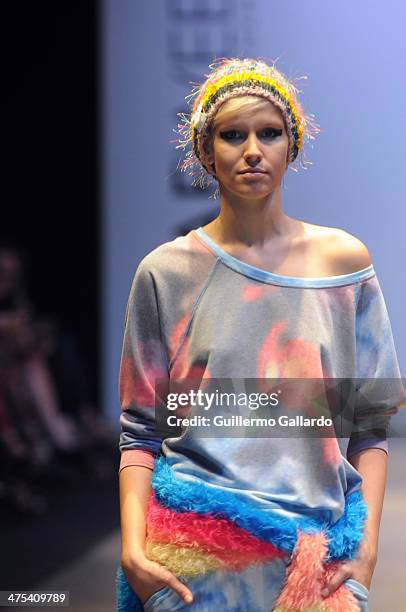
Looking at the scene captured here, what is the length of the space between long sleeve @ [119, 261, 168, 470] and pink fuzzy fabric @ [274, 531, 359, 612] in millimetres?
280

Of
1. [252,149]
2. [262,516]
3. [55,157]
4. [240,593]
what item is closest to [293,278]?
[252,149]

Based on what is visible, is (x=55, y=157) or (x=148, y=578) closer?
(x=148, y=578)

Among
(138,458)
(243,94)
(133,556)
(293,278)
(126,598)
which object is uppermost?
(243,94)

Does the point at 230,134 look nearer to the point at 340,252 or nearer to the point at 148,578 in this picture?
the point at 340,252

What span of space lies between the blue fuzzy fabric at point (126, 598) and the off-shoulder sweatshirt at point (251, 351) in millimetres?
185

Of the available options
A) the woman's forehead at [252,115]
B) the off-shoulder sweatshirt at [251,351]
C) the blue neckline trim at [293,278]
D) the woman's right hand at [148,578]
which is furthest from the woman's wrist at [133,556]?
the woman's forehead at [252,115]

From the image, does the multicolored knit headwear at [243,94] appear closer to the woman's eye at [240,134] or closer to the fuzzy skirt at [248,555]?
the woman's eye at [240,134]

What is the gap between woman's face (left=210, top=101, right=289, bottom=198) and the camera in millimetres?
1835

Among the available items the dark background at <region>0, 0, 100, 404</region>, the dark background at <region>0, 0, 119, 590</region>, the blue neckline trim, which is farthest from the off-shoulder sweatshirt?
the dark background at <region>0, 0, 100, 404</region>

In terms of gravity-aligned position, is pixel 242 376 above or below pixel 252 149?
below

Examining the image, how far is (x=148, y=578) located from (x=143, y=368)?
325 millimetres

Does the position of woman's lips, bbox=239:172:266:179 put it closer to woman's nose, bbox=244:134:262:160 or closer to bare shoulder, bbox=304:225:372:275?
woman's nose, bbox=244:134:262:160

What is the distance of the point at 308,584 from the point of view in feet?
5.82

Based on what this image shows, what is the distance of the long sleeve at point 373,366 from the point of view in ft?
6.14
